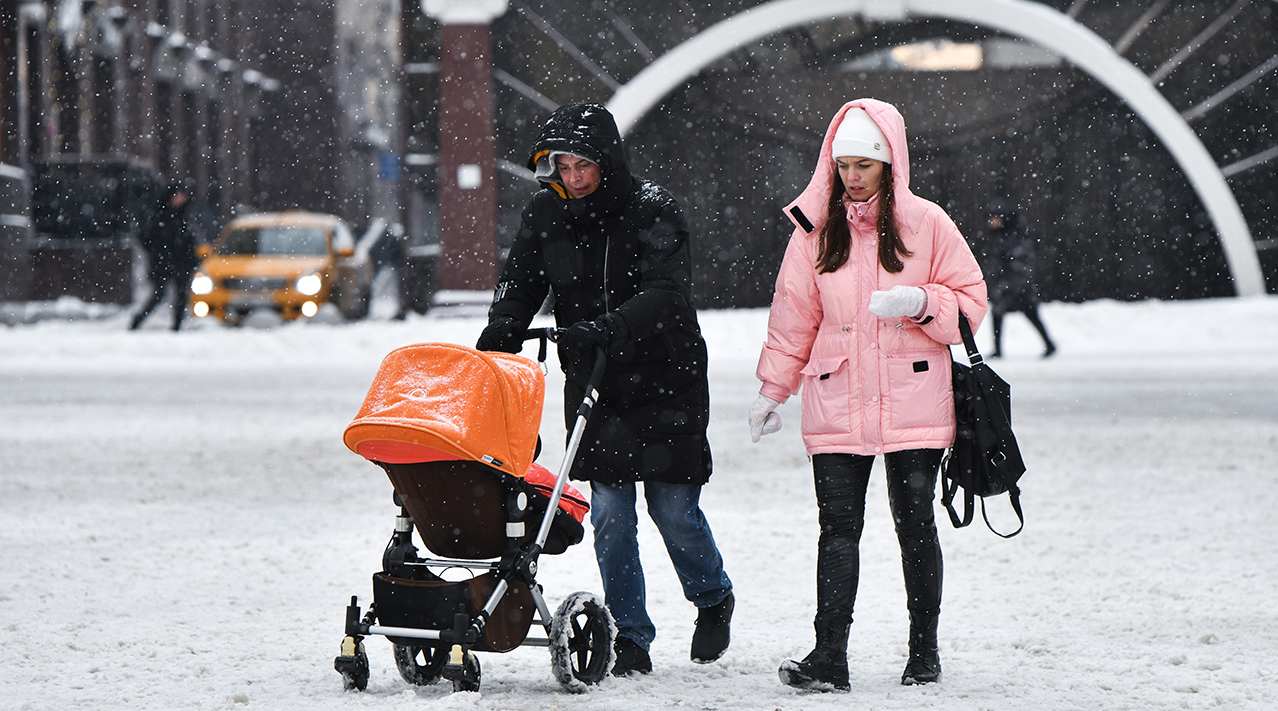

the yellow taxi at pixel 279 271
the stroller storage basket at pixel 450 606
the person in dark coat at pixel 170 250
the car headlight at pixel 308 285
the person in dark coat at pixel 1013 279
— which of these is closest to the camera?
the stroller storage basket at pixel 450 606

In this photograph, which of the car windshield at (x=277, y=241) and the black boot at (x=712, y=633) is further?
the car windshield at (x=277, y=241)

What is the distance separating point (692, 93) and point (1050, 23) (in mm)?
5380

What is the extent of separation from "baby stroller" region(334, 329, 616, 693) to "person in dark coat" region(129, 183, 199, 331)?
16755 millimetres

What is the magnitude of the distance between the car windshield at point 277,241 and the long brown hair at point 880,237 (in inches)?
732

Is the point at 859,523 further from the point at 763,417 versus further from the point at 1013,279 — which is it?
the point at 1013,279

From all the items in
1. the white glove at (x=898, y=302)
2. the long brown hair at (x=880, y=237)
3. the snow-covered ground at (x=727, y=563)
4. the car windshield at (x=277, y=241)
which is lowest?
the snow-covered ground at (x=727, y=563)

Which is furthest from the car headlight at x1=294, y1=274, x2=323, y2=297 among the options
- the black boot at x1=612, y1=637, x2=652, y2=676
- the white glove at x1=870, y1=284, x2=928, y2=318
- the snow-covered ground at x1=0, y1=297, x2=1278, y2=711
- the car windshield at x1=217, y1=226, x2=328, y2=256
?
the white glove at x1=870, y1=284, x2=928, y2=318

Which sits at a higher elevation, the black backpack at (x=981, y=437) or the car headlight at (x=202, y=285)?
the car headlight at (x=202, y=285)

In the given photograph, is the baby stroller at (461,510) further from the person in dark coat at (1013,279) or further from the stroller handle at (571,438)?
the person in dark coat at (1013,279)

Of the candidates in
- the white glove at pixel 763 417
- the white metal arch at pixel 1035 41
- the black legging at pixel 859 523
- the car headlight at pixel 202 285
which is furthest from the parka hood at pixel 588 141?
the white metal arch at pixel 1035 41

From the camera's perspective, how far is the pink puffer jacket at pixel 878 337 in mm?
4023

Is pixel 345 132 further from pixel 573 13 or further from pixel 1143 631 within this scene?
pixel 1143 631

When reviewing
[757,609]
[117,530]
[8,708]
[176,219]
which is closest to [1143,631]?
[757,609]

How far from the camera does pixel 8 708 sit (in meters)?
3.90
